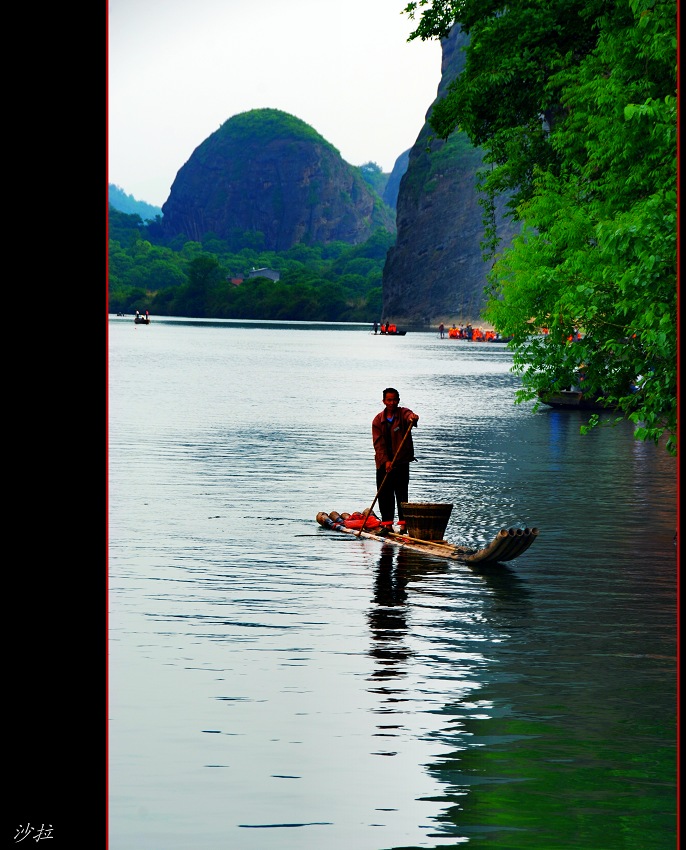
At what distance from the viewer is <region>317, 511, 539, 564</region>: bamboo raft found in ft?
53.6

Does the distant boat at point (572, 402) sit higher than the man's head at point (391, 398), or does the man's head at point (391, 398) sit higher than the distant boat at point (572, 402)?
the man's head at point (391, 398)

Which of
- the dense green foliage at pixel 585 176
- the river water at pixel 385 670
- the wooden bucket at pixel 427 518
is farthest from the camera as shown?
the wooden bucket at pixel 427 518

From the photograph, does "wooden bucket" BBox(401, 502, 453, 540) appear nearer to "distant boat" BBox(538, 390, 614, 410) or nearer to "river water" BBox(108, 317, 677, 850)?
"river water" BBox(108, 317, 677, 850)

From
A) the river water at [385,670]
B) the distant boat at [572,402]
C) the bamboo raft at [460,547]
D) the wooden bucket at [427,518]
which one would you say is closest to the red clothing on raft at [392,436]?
the wooden bucket at [427,518]

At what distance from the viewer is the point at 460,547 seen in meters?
18.0

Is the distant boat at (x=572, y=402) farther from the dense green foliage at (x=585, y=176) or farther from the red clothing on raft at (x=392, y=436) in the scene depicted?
the red clothing on raft at (x=392, y=436)

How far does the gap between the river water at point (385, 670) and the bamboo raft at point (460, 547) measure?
160 millimetres

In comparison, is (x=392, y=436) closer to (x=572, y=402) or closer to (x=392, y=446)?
(x=392, y=446)

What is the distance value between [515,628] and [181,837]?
6.40 metres

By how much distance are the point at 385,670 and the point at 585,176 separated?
17.6m

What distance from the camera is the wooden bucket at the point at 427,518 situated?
60.3 feet

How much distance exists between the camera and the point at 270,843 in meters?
7.20

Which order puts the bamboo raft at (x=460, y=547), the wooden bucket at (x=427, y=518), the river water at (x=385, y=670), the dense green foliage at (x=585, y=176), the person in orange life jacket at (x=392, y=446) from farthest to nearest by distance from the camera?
the person in orange life jacket at (x=392, y=446), the wooden bucket at (x=427, y=518), the bamboo raft at (x=460, y=547), the dense green foliage at (x=585, y=176), the river water at (x=385, y=670)
